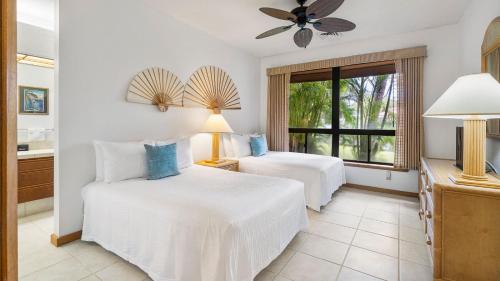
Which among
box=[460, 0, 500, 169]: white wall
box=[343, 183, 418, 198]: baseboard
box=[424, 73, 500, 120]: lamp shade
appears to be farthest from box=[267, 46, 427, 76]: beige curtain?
box=[424, 73, 500, 120]: lamp shade

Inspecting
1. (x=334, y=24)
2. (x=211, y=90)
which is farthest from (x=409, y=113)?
(x=211, y=90)

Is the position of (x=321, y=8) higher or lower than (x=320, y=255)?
higher

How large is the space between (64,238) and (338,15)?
13.3 ft

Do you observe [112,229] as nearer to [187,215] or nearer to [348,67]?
[187,215]

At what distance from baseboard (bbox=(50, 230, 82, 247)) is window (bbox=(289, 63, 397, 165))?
387 centimetres

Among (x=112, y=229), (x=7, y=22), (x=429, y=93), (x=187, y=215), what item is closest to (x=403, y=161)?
(x=429, y=93)

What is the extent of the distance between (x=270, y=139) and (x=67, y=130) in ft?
11.6

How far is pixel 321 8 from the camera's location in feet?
7.48

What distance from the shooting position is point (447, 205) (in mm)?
1649

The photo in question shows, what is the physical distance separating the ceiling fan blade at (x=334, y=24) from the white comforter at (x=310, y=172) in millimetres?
1761

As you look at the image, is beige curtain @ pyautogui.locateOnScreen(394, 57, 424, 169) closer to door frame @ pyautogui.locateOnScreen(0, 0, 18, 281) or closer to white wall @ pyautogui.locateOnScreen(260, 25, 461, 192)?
white wall @ pyautogui.locateOnScreen(260, 25, 461, 192)

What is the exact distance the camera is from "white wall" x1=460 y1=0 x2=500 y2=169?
2115mm

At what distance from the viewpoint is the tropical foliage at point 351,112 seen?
403 centimetres

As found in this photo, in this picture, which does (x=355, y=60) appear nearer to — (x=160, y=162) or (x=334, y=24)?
(x=334, y=24)
